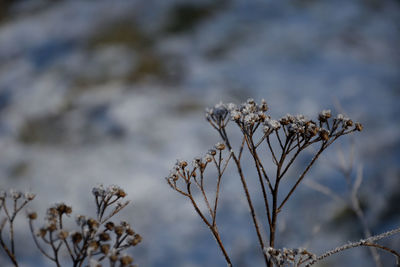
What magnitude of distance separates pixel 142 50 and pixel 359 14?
4.76 meters

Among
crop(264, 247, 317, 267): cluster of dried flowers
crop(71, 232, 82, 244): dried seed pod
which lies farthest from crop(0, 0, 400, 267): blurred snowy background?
crop(71, 232, 82, 244): dried seed pod

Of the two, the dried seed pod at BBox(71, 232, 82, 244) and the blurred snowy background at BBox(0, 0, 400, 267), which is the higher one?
the blurred snowy background at BBox(0, 0, 400, 267)

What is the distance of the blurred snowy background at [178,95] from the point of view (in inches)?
182

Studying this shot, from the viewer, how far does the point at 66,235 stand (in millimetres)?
1126

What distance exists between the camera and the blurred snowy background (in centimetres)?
462

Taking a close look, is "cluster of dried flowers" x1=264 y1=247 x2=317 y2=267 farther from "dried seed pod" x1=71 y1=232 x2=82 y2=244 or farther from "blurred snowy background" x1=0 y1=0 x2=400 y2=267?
"blurred snowy background" x1=0 y1=0 x2=400 y2=267

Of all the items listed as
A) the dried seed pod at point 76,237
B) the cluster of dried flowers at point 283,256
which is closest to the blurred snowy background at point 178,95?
the cluster of dried flowers at point 283,256

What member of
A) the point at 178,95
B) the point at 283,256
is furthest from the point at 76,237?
the point at 178,95

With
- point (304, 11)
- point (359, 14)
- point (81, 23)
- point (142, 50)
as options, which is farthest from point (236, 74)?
point (81, 23)

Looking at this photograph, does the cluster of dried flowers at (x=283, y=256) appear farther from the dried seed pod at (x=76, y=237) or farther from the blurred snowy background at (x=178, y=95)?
the blurred snowy background at (x=178, y=95)

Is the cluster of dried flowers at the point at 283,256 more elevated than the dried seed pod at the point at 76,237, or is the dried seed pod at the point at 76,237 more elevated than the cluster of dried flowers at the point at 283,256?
the dried seed pod at the point at 76,237

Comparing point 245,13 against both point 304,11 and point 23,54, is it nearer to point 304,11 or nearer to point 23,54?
point 304,11

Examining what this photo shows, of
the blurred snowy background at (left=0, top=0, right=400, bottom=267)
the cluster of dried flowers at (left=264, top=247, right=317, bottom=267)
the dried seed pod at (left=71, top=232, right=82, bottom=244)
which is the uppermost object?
the blurred snowy background at (left=0, top=0, right=400, bottom=267)

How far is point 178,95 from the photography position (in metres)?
6.74
